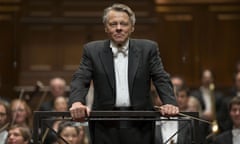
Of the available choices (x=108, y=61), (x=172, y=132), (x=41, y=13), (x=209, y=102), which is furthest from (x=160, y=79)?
(x=41, y=13)

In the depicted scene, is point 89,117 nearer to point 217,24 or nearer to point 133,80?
point 133,80

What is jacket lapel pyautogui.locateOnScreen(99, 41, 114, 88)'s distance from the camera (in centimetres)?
360

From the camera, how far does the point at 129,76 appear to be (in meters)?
3.60

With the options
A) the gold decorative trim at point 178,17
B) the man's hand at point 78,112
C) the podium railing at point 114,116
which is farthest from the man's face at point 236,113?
the gold decorative trim at point 178,17

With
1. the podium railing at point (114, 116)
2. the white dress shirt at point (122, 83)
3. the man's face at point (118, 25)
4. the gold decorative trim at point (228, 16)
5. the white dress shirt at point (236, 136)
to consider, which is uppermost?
the gold decorative trim at point (228, 16)

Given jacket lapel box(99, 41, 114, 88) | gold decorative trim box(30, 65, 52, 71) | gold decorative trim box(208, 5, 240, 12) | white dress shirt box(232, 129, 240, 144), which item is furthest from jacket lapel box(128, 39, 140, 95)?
gold decorative trim box(208, 5, 240, 12)

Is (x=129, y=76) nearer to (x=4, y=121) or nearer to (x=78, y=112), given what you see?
(x=78, y=112)

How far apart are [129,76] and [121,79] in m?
0.05

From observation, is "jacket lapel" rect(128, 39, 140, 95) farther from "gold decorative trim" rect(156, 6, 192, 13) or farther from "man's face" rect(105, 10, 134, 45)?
"gold decorative trim" rect(156, 6, 192, 13)

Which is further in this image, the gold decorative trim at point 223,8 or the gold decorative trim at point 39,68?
the gold decorative trim at point 223,8

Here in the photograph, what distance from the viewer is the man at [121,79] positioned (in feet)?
11.8

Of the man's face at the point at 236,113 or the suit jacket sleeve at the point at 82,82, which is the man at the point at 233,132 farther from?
the suit jacket sleeve at the point at 82,82

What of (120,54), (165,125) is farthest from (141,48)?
(165,125)

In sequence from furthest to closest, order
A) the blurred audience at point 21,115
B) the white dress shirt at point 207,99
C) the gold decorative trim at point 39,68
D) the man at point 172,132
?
the gold decorative trim at point 39,68 < the white dress shirt at point 207,99 < the blurred audience at point 21,115 < the man at point 172,132
